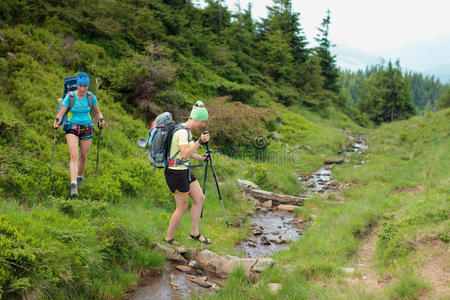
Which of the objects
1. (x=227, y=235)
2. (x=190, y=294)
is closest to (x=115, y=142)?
(x=227, y=235)

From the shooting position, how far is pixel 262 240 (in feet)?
26.4

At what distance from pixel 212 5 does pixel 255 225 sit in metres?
28.0

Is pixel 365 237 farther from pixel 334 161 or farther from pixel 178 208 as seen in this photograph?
pixel 334 161

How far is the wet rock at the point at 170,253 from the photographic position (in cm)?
573

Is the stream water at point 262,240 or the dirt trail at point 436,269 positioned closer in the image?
the dirt trail at point 436,269

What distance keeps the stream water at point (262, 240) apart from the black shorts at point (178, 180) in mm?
1377

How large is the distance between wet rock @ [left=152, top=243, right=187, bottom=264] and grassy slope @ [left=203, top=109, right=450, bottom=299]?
116cm

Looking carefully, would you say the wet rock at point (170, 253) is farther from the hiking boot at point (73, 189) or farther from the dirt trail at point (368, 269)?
the dirt trail at point (368, 269)

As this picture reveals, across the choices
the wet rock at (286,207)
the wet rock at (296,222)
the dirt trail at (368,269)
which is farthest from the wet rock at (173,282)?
the wet rock at (286,207)

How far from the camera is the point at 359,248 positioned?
7211 millimetres

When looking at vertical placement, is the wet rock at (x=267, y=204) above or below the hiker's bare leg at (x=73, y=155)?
below

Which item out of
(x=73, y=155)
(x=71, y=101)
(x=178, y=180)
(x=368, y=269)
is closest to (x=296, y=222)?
(x=368, y=269)

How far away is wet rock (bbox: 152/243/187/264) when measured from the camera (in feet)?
18.8

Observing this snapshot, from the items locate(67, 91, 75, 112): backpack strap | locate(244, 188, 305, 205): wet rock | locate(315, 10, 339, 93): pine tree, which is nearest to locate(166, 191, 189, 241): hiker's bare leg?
locate(67, 91, 75, 112): backpack strap
